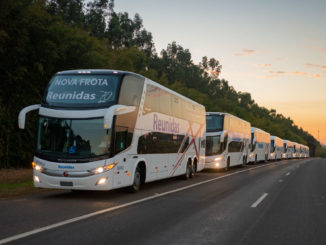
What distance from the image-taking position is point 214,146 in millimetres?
25984

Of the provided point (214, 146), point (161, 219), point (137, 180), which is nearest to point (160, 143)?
point (137, 180)

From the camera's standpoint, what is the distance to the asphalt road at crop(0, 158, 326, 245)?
667 centimetres

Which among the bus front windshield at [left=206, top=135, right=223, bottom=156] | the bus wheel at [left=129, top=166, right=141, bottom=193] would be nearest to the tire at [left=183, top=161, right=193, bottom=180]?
the bus front windshield at [left=206, top=135, right=223, bottom=156]

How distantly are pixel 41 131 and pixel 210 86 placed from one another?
110626 mm

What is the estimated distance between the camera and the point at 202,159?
22.6 m

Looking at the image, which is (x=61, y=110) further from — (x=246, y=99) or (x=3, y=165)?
(x=246, y=99)

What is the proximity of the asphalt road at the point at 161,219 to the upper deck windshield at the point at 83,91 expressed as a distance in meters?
2.82

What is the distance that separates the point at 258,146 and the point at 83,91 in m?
34.2

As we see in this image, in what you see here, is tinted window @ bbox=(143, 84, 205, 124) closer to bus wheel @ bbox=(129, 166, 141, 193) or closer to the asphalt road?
bus wheel @ bbox=(129, 166, 141, 193)

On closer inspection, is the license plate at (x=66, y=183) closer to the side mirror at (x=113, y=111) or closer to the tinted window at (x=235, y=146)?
the side mirror at (x=113, y=111)

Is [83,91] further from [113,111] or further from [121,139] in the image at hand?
[121,139]

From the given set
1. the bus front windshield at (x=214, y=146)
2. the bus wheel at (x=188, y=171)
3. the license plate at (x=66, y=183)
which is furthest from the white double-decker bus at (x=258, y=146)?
the license plate at (x=66, y=183)

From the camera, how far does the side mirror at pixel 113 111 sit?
1026cm

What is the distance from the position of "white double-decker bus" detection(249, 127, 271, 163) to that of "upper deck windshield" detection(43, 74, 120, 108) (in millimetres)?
28601
